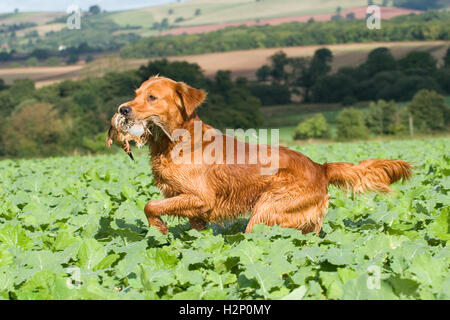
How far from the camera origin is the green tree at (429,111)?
6850 cm

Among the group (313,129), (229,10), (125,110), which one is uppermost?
(229,10)

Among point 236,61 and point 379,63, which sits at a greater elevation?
point 236,61

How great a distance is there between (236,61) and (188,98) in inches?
3866

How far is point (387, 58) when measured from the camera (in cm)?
9575

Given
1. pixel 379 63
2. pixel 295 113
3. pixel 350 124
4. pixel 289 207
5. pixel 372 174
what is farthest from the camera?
pixel 379 63

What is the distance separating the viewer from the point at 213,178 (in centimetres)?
545

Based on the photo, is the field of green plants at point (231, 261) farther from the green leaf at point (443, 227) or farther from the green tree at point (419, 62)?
the green tree at point (419, 62)

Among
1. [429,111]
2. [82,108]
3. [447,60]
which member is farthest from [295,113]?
[447,60]

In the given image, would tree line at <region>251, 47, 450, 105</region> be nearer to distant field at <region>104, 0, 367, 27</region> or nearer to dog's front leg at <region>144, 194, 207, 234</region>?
distant field at <region>104, 0, 367, 27</region>

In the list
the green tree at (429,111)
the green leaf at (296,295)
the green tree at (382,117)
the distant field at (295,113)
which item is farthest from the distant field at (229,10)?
the green leaf at (296,295)

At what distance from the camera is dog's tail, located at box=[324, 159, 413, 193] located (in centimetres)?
566

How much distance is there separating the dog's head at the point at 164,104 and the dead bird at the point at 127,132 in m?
0.06

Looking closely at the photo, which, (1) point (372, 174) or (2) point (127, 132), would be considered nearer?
(2) point (127, 132)

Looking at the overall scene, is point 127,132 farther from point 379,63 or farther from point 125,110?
point 379,63
